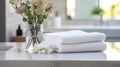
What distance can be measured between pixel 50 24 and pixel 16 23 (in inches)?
41.1

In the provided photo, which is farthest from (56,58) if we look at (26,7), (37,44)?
(26,7)

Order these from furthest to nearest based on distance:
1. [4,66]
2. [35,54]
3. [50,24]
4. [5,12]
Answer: [50,24] → [5,12] → [35,54] → [4,66]

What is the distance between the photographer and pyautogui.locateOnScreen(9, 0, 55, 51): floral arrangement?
5.10 ft

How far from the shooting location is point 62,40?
1495mm

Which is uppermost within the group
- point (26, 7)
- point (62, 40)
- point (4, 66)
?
point (26, 7)

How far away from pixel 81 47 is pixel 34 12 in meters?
0.35

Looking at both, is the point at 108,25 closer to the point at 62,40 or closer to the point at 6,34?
the point at 6,34

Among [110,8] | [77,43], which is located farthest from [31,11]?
[110,8]

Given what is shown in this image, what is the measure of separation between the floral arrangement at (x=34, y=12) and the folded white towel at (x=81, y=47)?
0.14 m

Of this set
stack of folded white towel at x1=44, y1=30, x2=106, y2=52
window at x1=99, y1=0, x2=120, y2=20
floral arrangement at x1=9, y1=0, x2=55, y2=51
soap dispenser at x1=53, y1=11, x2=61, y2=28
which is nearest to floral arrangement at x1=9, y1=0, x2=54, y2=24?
floral arrangement at x1=9, y1=0, x2=55, y2=51

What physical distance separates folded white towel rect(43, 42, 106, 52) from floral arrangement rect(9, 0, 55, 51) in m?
0.14

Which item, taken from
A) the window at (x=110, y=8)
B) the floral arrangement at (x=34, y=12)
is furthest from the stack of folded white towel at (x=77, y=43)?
the window at (x=110, y=8)

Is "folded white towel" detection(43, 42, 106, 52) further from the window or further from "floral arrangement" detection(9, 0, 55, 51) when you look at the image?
the window

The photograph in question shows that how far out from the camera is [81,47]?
154cm
